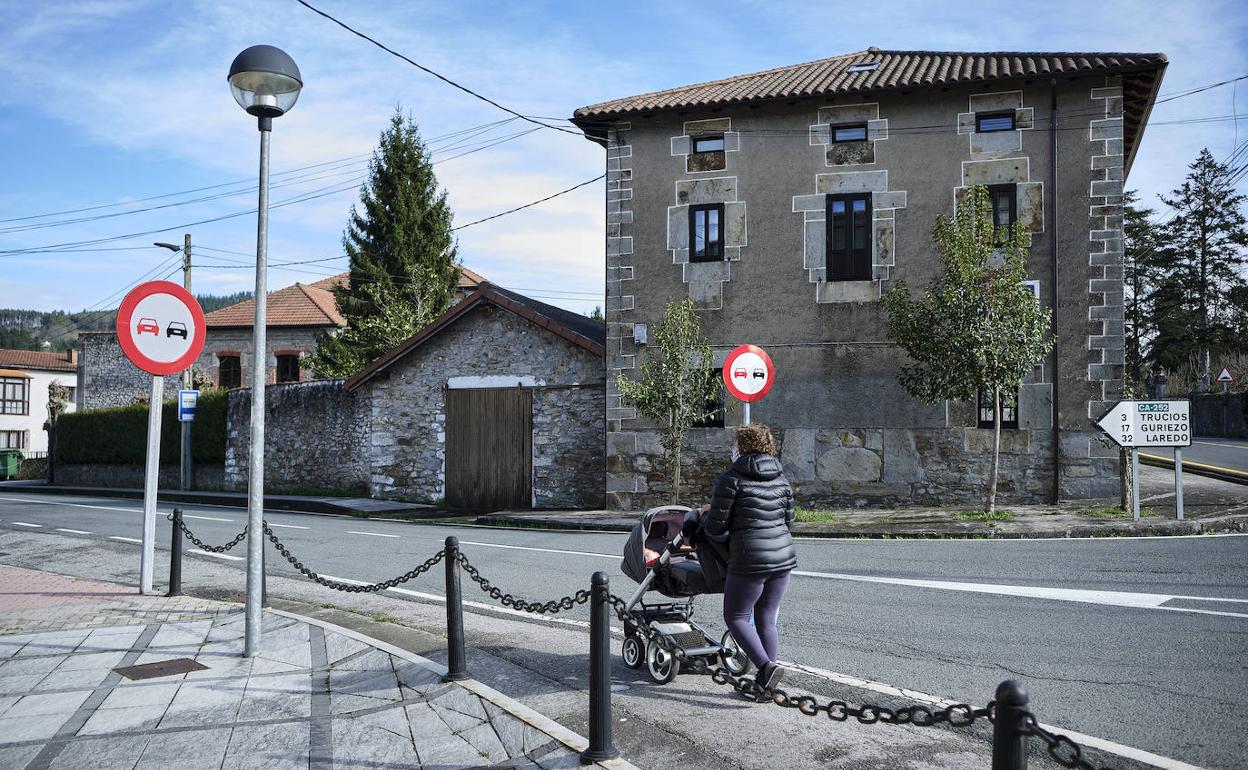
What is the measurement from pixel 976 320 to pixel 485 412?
1130 centimetres

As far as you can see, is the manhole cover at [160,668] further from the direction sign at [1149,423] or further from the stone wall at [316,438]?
the stone wall at [316,438]

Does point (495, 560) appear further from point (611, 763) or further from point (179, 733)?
point (611, 763)

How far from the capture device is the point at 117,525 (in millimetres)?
16672

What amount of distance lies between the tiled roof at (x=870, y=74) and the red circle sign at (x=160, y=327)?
492 inches

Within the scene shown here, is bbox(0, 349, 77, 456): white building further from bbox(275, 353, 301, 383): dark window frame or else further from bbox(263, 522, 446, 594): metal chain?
bbox(263, 522, 446, 594): metal chain

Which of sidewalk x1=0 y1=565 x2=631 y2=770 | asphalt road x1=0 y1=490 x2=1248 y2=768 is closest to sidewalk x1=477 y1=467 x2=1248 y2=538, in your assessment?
asphalt road x1=0 y1=490 x2=1248 y2=768

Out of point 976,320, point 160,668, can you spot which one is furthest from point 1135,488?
point 160,668

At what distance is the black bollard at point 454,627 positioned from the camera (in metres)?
5.62

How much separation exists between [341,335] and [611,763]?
32.3 metres

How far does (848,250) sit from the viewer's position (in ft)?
59.0

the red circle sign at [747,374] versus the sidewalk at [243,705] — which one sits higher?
the red circle sign at [747,374]

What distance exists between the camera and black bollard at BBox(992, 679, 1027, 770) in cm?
269

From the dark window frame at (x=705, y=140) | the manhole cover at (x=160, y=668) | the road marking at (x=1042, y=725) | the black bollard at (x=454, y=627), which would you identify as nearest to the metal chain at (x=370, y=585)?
the black bollard at (x=454, y=627)

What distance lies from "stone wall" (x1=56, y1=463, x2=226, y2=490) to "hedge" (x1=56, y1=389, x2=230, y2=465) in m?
0.22
